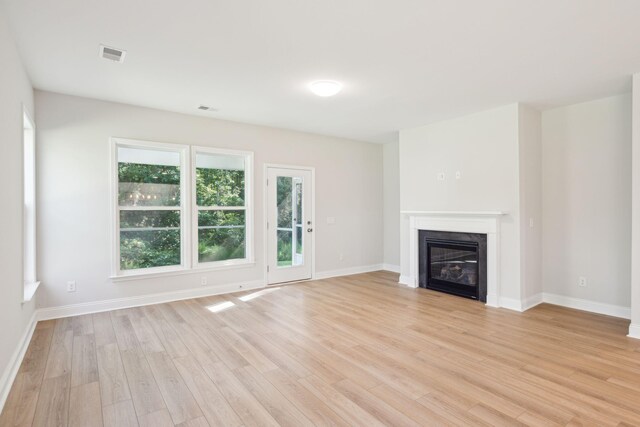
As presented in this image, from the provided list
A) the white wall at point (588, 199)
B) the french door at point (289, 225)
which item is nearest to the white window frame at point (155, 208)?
the french door at point (289, 225)

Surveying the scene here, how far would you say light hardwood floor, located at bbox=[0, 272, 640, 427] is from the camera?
6.97 feet

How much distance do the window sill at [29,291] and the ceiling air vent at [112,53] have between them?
7.49 ft

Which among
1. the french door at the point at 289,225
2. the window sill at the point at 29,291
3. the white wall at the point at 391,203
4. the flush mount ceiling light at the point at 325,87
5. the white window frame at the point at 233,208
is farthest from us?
the white wall at the point at 391,203

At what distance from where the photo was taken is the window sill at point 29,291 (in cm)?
313

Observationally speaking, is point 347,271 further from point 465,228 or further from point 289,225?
point 465,228

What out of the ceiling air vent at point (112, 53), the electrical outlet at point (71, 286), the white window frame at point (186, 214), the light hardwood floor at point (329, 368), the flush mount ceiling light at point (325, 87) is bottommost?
the light hardwood floor at point (329, 368)

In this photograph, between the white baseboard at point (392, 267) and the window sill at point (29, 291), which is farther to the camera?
the white baseboard at point (392, 267)

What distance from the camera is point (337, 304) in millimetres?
4582

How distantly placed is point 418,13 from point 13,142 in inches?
130

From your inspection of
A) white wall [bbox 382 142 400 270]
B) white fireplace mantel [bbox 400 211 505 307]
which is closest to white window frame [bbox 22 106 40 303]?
white fireplace mantel [bbox 400 211 505 307]

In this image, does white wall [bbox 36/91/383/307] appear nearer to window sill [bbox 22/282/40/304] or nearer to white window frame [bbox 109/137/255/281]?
white window frame [bbox 109/137/255/281]

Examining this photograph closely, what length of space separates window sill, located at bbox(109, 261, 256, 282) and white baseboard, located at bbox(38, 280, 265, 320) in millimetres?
252

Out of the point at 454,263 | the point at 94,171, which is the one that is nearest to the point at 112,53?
the point at 94,171

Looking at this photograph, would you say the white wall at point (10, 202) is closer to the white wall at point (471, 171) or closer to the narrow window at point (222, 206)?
the narrow window at point (222, 206)
